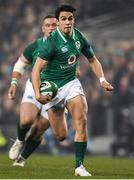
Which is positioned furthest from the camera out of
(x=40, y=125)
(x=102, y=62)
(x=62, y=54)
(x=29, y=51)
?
(x=102, y=62)

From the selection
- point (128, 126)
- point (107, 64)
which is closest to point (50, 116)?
point (128, 126)

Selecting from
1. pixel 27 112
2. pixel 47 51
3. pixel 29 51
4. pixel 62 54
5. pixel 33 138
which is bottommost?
pixel 33 138

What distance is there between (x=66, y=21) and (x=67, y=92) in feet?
3.09

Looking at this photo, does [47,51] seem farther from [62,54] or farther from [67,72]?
[67,72]

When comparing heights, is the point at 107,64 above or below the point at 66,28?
below

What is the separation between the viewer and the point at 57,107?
10812 millimetres

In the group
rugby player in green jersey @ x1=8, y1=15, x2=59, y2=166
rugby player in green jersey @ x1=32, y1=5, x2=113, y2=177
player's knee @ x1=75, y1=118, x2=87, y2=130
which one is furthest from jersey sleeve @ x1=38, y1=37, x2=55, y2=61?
rugby player in green jersey @ x1=8, y1=15, x2=59, y2=166

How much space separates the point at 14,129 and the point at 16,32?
346 centimetres

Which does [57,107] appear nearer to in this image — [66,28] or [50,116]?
[50,116]

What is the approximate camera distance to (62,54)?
34.1ft

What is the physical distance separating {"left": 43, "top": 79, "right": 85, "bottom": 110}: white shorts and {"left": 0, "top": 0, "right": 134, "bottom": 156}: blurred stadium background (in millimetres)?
7873

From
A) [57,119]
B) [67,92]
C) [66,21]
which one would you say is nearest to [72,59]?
[67,92]

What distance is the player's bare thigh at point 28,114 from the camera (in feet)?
38.8

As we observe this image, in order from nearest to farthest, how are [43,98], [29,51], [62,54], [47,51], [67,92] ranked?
1. [43,98]
2. [47,51]
3. [62,54]
4. [67,92]
5. [29,51]
